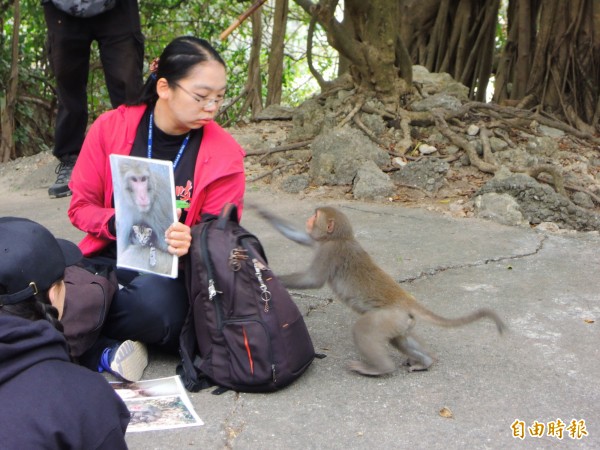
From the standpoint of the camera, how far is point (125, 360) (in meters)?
2.95

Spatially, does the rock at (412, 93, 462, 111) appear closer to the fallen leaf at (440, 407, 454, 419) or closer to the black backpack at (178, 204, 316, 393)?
the black backpack at (178, 204, 316, 393)

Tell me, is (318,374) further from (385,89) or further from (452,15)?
(452,15)

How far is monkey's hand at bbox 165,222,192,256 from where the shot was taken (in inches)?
112

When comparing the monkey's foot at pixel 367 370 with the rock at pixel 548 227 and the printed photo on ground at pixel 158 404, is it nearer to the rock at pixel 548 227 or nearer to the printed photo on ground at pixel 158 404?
the printed photo on ground at pixel 158 404

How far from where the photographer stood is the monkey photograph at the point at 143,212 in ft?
9.23

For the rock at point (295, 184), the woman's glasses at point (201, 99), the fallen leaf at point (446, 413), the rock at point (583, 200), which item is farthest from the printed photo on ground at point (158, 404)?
the rock at point (583, 200)

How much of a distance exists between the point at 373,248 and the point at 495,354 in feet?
5.17

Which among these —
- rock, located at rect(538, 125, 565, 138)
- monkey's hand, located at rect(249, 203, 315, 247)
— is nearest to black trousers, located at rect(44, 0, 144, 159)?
monkey's hand, located at rect(249, 203, 315, 247)

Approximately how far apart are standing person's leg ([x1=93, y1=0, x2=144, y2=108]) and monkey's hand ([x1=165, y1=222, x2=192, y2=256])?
231cm

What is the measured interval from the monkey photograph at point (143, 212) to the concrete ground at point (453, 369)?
0.49 m

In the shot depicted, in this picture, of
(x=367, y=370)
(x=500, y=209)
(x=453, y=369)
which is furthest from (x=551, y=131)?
(x=367, y=370)

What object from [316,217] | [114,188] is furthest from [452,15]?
[114,188]

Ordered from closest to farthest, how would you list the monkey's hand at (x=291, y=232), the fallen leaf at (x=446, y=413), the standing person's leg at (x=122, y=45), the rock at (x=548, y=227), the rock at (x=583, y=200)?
the fallen leaf at (x=446, y=413) < the monkey's hand at (x=291, y=232) < the standing person's leg at (x=122, y=45) < the rock at (x=548, y=227) < the rock at (x=583, y=200)

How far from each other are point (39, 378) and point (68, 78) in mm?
4136
